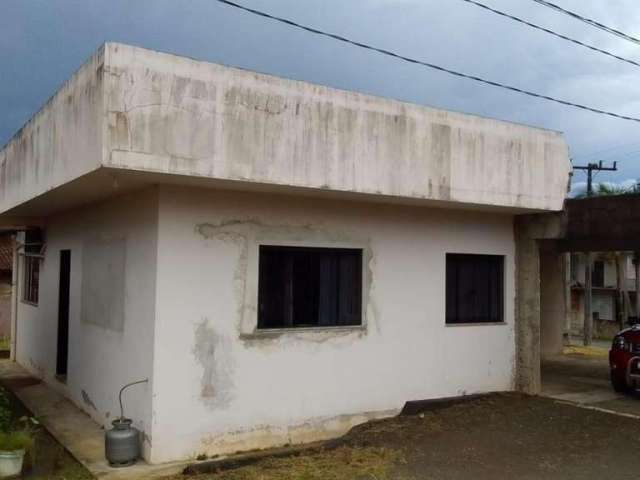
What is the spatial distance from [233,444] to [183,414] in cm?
72

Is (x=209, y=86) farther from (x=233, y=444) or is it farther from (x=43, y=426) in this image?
(x=43, y=426)

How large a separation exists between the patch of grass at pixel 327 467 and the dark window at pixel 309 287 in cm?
158

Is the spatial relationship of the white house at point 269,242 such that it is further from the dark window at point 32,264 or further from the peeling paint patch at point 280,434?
the dark window at point 32,264

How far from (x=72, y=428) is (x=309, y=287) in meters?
3.63

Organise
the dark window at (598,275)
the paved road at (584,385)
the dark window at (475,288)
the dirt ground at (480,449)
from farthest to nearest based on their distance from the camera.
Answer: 1. the dark window at (598,275)
2. the paved road at (584,385)
3. the dark window at (475,288)
4. the dirt ground at (480,449)

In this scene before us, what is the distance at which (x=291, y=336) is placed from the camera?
298 inches

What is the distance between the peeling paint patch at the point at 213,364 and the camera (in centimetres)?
693

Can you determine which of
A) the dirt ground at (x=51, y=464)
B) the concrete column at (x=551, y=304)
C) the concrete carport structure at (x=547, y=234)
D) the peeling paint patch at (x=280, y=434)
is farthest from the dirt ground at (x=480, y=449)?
the concrete column at (x=551, y=304)

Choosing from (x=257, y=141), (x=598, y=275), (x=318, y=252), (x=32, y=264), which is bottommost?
(x=598, y=275)

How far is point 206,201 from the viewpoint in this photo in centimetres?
705

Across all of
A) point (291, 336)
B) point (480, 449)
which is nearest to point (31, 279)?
point (291, 336)

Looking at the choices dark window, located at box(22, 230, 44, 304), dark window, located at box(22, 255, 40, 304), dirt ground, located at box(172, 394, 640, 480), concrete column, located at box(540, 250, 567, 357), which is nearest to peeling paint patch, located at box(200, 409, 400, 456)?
dirt ground, located at box(172, 394, 640, 480)

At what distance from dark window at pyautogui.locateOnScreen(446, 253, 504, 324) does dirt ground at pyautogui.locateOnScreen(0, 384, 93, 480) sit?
5.37m

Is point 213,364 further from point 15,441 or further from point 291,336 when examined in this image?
point 15,441
